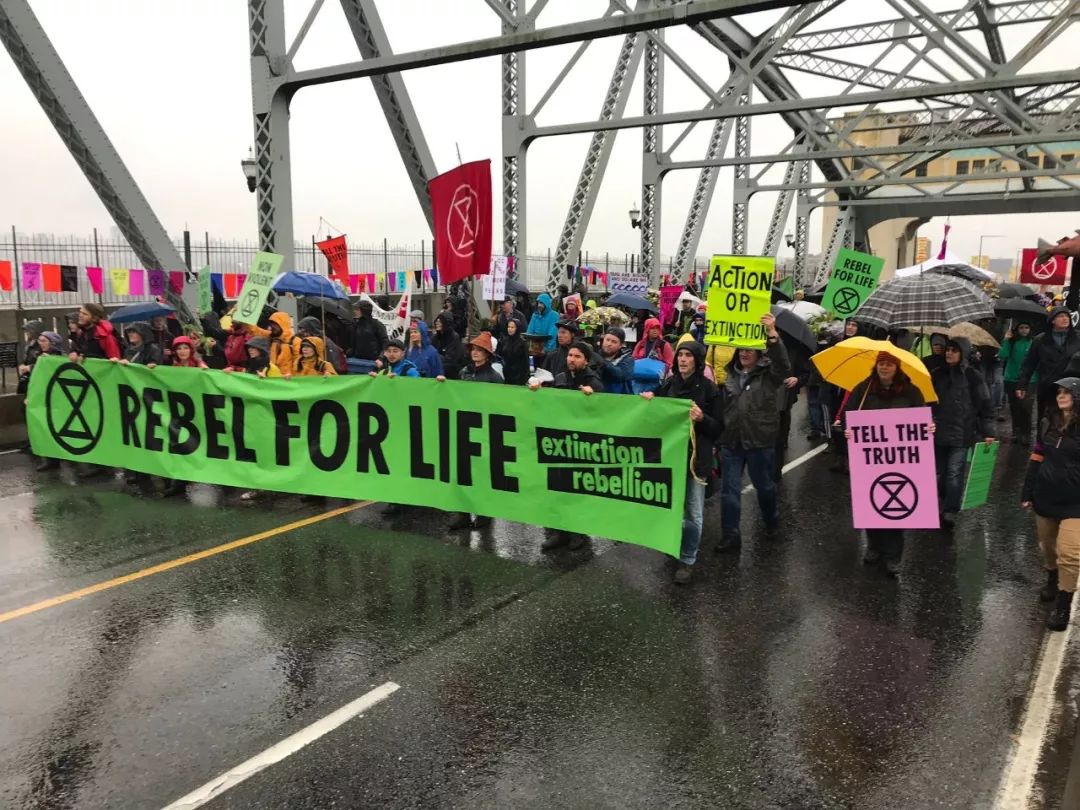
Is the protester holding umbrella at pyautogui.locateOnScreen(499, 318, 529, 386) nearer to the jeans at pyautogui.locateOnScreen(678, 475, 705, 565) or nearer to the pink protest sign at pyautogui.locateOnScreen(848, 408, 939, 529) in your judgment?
the jeans at pyautogui.locateOnScreen(678, 475, 705, 565)

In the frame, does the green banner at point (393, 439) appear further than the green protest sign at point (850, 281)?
No

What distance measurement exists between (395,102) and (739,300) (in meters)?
8.74

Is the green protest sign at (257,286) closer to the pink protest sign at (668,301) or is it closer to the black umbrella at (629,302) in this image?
the black umbrella at (629,302)

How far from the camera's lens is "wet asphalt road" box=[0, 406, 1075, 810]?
3.43 meters

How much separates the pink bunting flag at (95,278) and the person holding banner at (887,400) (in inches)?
647

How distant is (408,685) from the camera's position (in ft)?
13.8

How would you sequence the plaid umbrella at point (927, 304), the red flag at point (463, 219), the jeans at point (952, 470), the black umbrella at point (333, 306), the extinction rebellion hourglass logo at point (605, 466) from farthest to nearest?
the black umbrella at point (333, 306) → the red flag at point (463, 219) → the plaid umbrella at point (927, 304) → the jeans at point (952, 470) → the extinction rebellion hourglass logo at point (605, 466)

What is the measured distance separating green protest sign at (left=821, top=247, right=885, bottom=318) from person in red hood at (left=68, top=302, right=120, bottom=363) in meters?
9.66

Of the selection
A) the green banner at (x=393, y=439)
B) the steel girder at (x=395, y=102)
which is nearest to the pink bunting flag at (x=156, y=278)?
the green banner at (x=393, y=439)

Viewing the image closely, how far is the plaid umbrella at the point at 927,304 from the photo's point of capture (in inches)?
287

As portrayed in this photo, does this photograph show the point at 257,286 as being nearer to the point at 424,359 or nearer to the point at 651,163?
the point at 424,359

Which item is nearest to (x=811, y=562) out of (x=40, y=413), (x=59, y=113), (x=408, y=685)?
(x=408, y=685)

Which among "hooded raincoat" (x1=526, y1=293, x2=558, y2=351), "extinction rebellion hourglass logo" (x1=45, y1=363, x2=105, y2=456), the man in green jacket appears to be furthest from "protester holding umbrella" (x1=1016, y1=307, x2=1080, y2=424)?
"extinction rebellion hourglass logo" (x1=45, y1=363, x2=105, y2=456)

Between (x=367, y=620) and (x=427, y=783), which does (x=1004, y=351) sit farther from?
(x=427, y=783)
